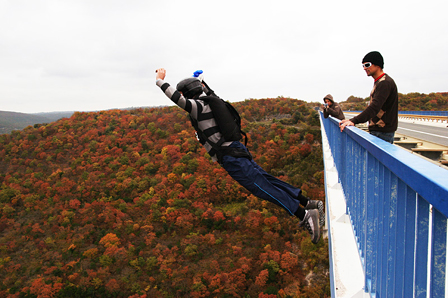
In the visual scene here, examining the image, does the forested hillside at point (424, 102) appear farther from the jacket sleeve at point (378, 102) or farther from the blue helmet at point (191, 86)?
the blue helmet at point (191, 86)

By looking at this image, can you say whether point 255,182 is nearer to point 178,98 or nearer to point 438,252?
point 178,98

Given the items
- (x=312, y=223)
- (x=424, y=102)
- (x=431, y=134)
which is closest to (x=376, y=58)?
(x=312, y=223)

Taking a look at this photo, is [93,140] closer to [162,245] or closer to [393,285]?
[162,245]

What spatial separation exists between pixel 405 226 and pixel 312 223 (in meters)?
2.18

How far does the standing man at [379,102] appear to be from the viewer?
3.23 metres

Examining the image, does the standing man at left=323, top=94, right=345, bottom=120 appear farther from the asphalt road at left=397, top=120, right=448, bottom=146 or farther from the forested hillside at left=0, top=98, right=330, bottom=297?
the forested hillside at left=0, top=98, right=330, bottom=297

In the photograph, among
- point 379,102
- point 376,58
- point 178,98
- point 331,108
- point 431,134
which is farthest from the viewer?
point 431,134

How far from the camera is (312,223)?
3.11 m

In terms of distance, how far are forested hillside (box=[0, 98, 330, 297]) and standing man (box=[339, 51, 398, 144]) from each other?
30.1 metres

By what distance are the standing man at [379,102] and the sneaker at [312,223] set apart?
1098mm

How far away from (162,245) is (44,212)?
30974 mm

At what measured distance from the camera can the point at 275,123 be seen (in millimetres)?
58438

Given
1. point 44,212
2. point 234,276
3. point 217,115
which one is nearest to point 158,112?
point 44,212

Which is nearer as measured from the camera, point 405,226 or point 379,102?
point 405,226
